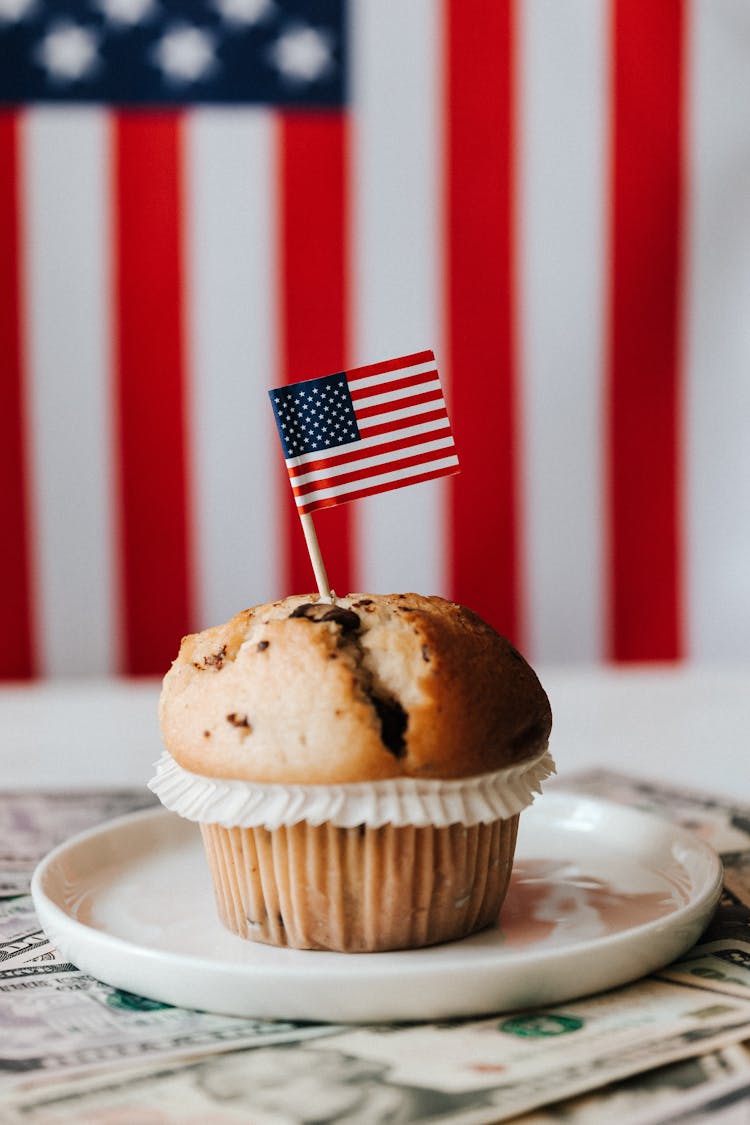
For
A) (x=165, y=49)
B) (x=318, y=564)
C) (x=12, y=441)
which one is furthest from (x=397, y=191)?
(x=318, y=564)

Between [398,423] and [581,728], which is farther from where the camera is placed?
[581,728]

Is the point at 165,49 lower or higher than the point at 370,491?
higher

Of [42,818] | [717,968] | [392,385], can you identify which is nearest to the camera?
[717,968]

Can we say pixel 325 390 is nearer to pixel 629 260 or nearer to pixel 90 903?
pixel 90 903

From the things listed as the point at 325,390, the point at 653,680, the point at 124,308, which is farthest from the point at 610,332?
the point at 325,390

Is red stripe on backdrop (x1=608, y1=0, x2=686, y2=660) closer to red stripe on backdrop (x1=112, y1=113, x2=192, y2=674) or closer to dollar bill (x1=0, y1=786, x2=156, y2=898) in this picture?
red stripe on backdrop (x1=112, y1=113, x2=192, y2=674)

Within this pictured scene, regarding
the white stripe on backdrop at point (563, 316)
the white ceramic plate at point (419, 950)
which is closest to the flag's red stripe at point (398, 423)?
the white ceramic plate at point (419, 950)

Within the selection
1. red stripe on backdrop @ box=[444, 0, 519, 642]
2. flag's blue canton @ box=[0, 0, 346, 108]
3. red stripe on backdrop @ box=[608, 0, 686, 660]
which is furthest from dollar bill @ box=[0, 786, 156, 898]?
flag's blue canton @ box=[0, 0, 346, 108]

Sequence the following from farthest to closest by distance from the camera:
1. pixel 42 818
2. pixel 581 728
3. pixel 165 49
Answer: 1. pixel 165 49
2. pixel 581 728
3. pixel 42 818

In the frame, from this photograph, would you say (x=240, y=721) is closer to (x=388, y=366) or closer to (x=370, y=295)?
(x=388, y=366)

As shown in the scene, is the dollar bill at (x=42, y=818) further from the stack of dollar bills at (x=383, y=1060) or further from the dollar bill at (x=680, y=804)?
the dollar bill at (x=680, y=804)
